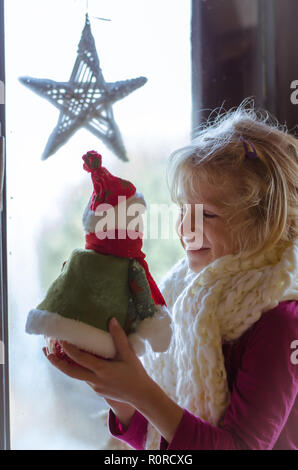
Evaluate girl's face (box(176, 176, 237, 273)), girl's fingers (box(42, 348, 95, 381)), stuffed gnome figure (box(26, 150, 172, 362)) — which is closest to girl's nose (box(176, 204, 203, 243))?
girl's face (box(176, 176, 237, 273))

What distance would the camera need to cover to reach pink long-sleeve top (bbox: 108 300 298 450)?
0.60m

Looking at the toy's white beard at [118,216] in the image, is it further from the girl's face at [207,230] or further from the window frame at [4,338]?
the window frame at [4,338]

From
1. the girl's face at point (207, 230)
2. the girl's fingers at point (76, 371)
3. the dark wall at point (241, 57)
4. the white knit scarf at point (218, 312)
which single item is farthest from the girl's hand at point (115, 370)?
the dark wall at point (241, 57)

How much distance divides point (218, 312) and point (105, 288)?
21cm

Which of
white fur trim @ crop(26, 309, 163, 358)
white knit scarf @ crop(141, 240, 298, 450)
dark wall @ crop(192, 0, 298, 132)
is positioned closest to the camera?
white fur trim @ crop(26, 309, 163, 358)

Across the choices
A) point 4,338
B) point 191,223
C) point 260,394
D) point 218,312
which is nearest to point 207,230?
point 191,223

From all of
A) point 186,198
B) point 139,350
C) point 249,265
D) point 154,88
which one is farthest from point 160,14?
point 139,350

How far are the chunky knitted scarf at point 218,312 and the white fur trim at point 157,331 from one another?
111mm

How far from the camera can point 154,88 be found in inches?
33.9

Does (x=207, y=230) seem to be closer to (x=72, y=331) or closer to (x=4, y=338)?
(x=72, y=331)

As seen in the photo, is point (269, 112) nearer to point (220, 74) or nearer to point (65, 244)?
point (220, 74)

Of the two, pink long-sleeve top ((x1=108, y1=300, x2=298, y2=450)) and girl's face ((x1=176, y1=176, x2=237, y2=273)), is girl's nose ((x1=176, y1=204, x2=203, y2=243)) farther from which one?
pink long-sleeve top ((x1=108, y1=300, x2=298, y2=450))

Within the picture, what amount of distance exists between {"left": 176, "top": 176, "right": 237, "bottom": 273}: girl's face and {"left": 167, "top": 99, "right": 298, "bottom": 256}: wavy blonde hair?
1cm

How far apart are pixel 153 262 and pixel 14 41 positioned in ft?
1.68
